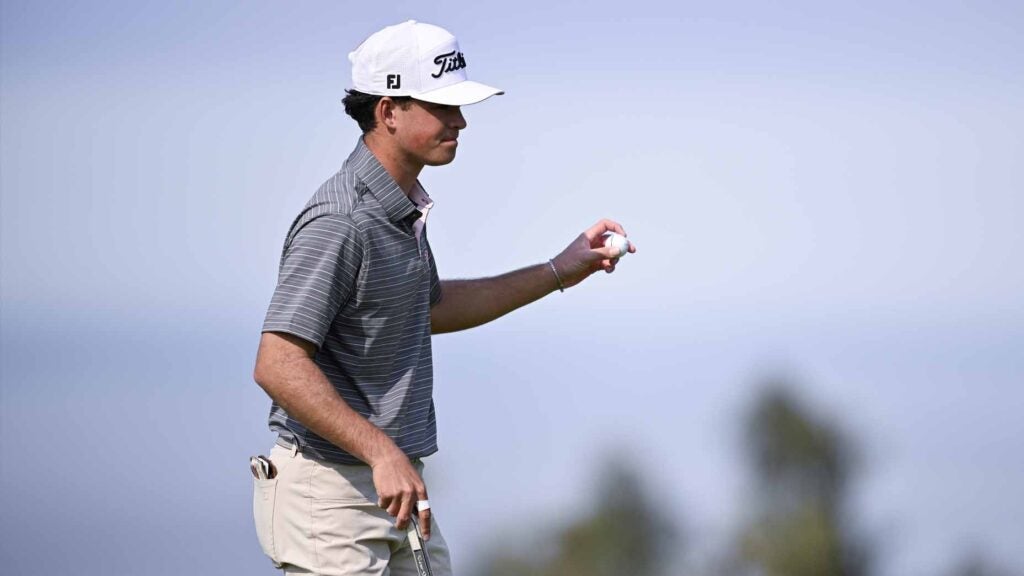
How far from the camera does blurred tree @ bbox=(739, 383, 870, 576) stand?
16.3 metres

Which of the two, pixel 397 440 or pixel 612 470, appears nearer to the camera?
pixel 397 440

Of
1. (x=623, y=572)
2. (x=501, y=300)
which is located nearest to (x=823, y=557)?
(x=623, y=572)

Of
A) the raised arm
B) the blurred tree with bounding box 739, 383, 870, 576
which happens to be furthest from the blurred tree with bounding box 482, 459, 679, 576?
the raised arm

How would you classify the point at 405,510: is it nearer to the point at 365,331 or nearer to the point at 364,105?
the point at 365,331

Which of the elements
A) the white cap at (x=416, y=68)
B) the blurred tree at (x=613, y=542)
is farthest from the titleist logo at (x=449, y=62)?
the blurred tree at (x=613, y=542)

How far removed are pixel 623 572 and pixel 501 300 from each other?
13.1 m

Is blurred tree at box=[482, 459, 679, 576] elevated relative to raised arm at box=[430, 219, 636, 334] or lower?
lower

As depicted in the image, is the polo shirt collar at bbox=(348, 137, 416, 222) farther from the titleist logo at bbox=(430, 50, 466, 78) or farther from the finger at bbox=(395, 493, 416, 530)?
the finger at bbox=(395, 493, 416, 530)

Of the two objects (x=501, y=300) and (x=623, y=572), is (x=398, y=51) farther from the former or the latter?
(x=623, y=572)

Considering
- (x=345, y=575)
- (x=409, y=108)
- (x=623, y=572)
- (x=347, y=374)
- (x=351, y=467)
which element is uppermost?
(x=409, y=108)

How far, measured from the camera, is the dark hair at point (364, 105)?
10.5ft

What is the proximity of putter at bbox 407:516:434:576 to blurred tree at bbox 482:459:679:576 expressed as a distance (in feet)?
41.5

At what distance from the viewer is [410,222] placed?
3193 mm

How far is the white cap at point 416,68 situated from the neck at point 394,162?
0.11 m
